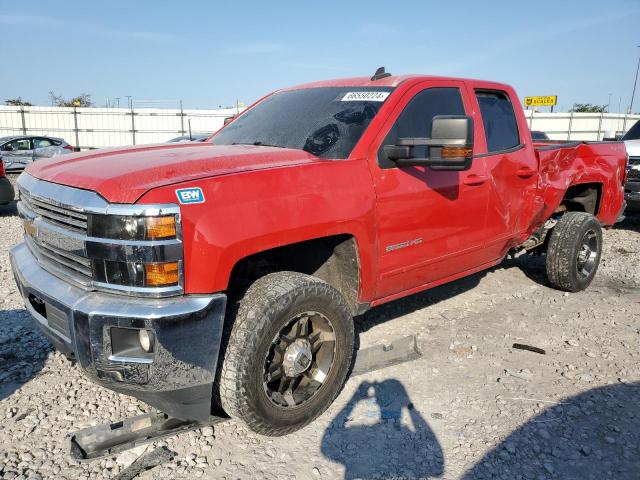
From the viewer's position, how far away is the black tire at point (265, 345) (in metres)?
2.45

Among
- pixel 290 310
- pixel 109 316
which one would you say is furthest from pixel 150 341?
pixel 290 310

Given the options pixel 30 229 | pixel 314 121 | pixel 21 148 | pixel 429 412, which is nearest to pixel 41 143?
pixel 21 148

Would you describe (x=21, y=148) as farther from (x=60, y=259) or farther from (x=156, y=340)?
(x=156, y=340)

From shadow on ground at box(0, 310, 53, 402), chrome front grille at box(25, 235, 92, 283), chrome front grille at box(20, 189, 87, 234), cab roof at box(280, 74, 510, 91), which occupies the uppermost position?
cab roof at box(280, 74, 510, 91)

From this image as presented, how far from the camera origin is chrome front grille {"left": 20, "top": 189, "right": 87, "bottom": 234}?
91.2 inches

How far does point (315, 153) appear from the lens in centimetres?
310

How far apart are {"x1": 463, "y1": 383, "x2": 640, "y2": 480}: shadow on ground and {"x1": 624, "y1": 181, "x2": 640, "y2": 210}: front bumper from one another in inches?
220

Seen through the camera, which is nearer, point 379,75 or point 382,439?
point 382,439

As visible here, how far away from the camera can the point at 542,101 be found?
36.6 metres

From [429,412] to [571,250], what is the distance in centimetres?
270

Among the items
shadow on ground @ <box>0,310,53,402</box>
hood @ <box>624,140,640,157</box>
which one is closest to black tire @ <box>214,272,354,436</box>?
shadow on ground @ <box>0,310,53,402</box>

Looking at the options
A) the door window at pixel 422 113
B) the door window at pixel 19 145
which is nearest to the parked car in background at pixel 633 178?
the door window at pixel 422 113

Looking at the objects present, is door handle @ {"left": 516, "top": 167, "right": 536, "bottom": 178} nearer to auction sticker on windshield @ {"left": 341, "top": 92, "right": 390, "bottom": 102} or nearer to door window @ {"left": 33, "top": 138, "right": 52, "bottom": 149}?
auction sticker on windshield @ {"left": 341, "top": 92, "right": 390, "bottom": 102}

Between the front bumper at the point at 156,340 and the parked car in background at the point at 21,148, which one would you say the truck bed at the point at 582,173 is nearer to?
the front bumper at the point at 156,340
